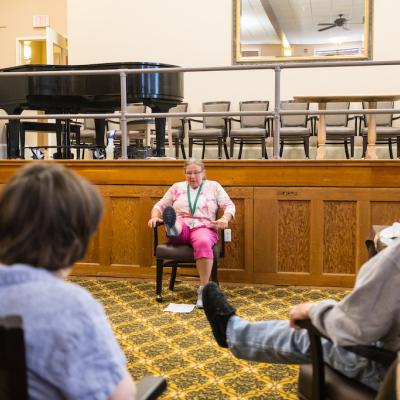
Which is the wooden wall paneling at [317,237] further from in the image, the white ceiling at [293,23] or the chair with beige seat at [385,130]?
the white ceiling at [293,23]

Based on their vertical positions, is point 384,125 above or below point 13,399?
above

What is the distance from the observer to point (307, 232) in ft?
14.7

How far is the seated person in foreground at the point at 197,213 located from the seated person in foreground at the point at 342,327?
1.93m

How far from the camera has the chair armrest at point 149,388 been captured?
1.15 m

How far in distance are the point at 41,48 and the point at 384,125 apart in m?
6.68

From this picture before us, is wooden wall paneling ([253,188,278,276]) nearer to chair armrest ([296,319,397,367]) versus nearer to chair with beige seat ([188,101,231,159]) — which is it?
chair with beige seat ([188,101,231,159])

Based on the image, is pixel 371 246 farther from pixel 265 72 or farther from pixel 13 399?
pixel 265 72

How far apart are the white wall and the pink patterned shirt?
13.9 ft

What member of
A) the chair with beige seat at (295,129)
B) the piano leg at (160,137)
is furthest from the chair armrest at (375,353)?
the chair with beige seat at (295,129)

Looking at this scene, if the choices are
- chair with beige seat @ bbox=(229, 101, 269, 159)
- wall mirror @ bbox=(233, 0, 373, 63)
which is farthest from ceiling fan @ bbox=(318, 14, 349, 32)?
chair with beige seat @ bbox=(229, 101, 269, 159)

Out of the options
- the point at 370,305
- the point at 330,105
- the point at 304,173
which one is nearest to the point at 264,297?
the point at 304,173

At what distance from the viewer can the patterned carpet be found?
252cm

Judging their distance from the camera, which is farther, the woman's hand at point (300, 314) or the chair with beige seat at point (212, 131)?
the chair with beige seat at point (212, 131)

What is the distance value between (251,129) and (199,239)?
3462 millimetres
